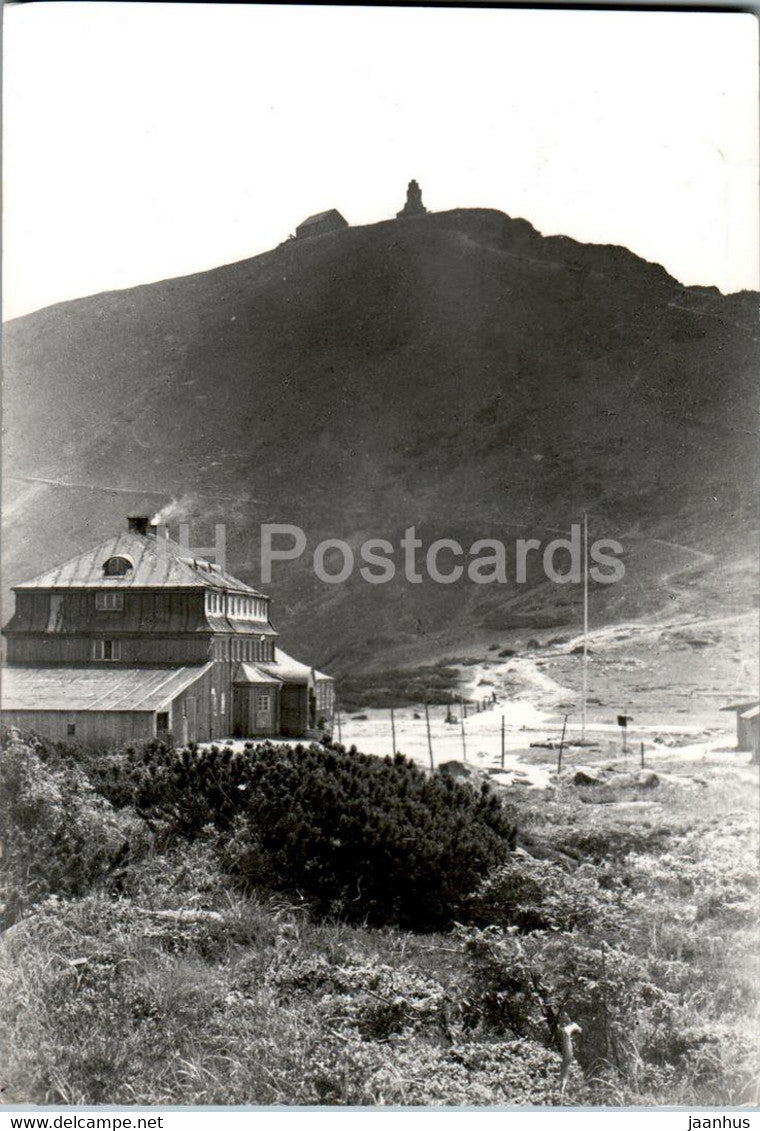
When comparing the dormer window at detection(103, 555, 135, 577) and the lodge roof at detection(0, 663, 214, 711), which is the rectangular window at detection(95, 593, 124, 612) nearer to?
the dormer window at detection(103, 555, 135, 577)

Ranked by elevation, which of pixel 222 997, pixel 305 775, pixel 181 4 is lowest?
pixel 222 997

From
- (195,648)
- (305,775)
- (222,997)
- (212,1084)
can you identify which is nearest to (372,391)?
(195,648)

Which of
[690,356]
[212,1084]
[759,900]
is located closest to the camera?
[212,1084]

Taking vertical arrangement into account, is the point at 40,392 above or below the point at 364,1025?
above

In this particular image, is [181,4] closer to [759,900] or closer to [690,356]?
[690,356]

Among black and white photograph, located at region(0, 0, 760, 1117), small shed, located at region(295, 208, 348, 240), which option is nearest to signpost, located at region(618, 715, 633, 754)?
black and white photograph, located at region(0, 0, 760, 1117)

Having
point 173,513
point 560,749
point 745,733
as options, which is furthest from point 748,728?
point 173,513

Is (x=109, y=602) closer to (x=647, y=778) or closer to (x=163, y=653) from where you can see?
(x=163, y=653)

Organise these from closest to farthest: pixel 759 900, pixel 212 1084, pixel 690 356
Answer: pixel 212 1084, pixel 759 900, pixel 690 356
